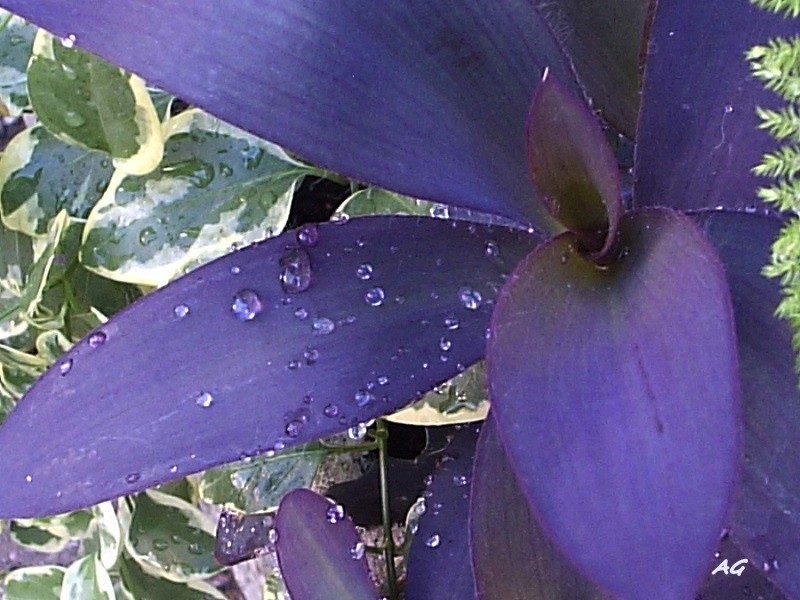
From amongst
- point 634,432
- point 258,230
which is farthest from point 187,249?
point 634,432

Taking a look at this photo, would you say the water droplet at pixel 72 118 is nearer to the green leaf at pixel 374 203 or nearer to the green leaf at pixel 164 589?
the green leaf at pixel 374 203

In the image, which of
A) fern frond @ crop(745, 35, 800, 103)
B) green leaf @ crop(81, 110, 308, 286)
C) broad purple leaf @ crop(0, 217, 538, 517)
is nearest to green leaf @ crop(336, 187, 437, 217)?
green leaf @ crop(81, 110, 308, 286)

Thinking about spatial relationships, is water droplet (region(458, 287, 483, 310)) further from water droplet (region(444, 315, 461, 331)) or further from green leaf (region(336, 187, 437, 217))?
green leaf (region(336, 187, 437, 217))

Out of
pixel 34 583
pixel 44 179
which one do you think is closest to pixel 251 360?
pixel 44 179

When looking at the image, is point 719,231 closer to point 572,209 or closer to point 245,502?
point 572,209

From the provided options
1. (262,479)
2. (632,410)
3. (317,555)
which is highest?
(632,410)

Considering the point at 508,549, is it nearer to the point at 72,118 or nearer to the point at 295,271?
the point at 295,271
